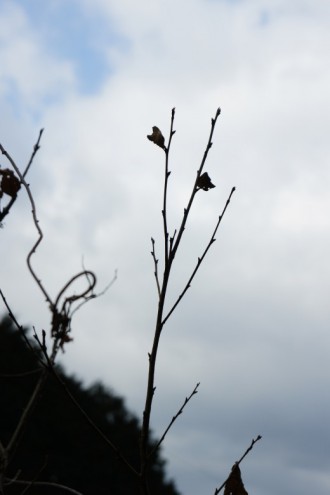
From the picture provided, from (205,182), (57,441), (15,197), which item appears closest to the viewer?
(205,182)

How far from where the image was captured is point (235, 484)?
1.51 meters

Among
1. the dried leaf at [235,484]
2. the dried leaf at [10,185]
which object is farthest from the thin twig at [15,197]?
the dried leaf at [235,484]

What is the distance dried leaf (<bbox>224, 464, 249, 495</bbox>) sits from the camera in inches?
59.2

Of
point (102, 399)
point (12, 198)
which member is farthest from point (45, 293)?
point (102, 399)

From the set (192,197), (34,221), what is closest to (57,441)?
(34,221)

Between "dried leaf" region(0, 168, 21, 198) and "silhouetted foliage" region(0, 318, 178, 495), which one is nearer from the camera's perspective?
"dried leaf" region(0, 168, 21, 198)

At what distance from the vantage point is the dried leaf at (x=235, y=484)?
150cm

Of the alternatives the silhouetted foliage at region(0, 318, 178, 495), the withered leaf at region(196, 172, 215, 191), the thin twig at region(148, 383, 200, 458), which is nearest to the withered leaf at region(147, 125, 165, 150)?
the withered leaf at region(196, 172, 215, 191)

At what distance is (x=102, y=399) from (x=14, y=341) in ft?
8.99

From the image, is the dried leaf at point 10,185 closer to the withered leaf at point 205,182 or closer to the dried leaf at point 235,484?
the withered leaf at point 205,182

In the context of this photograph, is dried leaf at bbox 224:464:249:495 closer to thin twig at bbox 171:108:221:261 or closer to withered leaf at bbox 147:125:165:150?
thin twig at bbox 171:108:221:261

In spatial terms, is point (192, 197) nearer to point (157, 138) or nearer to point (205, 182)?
point (205, 182)

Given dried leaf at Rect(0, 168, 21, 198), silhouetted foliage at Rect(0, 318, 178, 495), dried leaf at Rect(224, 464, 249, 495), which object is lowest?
dried leaf at Rect(224, 464, 249, 495)

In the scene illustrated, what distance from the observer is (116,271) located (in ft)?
11.0
